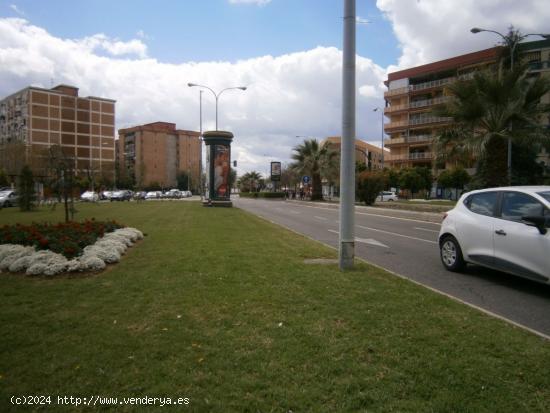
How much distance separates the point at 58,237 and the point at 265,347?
6611mm

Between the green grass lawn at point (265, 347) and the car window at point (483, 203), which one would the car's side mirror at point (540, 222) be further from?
the green grass lawn at point (265, 347)

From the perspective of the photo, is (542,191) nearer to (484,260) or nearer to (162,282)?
(484,260)

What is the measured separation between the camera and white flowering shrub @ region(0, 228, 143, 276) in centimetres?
706

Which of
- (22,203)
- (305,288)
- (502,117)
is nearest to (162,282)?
(305,288)

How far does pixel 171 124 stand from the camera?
140m

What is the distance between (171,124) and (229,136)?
113m

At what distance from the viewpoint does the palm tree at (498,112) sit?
2012 centimetres

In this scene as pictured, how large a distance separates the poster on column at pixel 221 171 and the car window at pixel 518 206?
27.2 m

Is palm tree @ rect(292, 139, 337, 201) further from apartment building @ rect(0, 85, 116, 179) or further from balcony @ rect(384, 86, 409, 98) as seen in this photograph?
apartment building @ rect(0, 85, 116, 179)

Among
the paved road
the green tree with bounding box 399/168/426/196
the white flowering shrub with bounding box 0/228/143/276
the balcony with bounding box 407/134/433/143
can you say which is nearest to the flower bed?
the white flowering shrub with bounding box 0/228/143/276

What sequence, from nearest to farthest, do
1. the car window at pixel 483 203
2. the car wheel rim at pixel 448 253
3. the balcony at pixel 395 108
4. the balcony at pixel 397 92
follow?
the car window at pixel 483 203 → the car wheel rim at pixel 448 253 → the balcony at pixel 397 92 → the balcony at pixel 395 108

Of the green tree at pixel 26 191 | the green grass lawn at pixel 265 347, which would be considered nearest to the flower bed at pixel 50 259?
the green grass lawn at pixel 265 347

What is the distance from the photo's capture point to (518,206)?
273 inches

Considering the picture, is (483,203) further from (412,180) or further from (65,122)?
(65,122)
